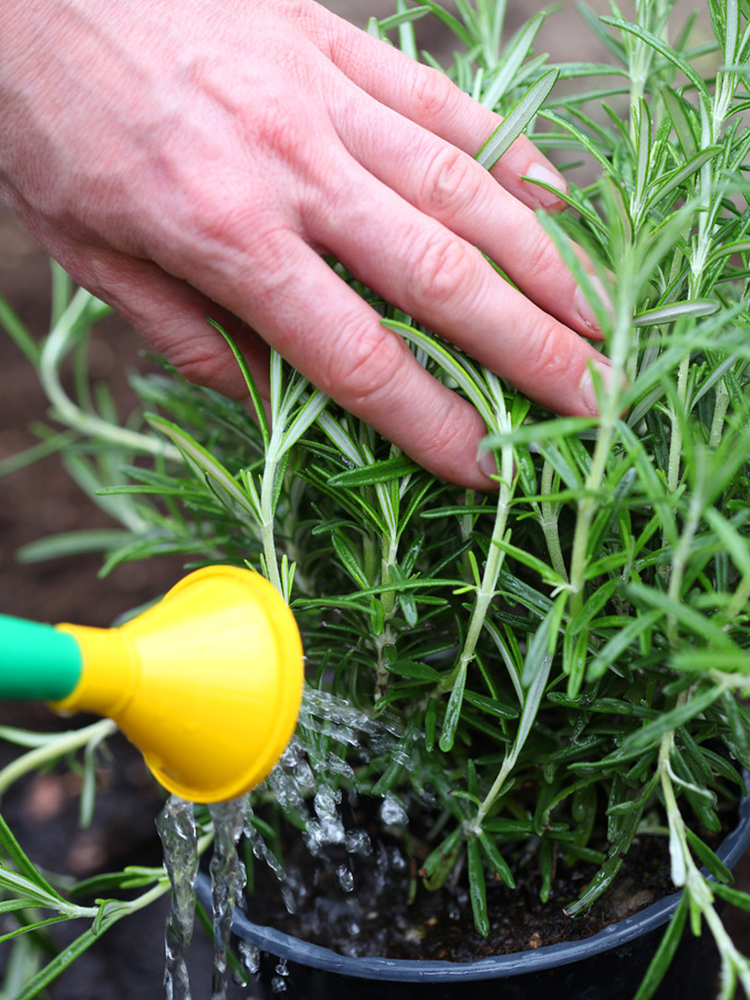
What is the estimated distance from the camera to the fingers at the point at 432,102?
0.81 meters

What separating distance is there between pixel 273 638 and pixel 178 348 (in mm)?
358

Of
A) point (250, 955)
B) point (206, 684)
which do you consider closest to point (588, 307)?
point (206, 684)

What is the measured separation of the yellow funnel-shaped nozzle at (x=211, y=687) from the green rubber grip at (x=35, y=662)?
0.09 feet

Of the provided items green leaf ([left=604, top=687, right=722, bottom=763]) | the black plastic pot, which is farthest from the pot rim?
green leaf ([left=604, top=687, right=722, bottom=763])

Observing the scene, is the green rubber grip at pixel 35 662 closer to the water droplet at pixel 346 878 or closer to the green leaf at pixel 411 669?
the green leaf at pixel 411 669

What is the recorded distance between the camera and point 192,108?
2.40 ft

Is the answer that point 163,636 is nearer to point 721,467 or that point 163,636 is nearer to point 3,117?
point 721,467

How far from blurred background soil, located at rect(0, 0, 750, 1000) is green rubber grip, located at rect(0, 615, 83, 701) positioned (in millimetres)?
601

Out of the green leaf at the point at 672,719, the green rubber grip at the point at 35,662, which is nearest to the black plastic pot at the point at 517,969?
the green leaf at the point at 672,719

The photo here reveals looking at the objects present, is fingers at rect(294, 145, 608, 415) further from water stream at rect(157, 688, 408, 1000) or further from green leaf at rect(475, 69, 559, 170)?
water stream at rect(157, 688, 408, 1000)

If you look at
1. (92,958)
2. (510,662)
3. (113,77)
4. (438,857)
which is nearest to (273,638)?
(510,662)

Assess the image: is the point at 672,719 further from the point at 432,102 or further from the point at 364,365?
the point at 432,102

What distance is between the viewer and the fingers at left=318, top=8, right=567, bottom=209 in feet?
2.65

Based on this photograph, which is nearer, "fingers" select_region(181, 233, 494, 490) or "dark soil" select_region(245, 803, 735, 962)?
"fingers" select_region(181, 233, 494, 490)
